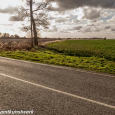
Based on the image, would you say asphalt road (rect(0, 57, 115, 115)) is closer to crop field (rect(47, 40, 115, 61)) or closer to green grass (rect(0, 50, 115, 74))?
green grass (rect(0, 50, 115, 74))

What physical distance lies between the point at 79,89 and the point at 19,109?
98.5 inches

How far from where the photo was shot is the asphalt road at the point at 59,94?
4.31 m

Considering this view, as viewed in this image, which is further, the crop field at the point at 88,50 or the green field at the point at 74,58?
the crop field at the point at 88,50

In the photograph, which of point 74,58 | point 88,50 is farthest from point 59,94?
point 88,50

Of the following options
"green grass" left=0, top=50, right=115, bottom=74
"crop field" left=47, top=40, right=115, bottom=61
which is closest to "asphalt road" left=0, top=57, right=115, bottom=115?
"green grass" left=0, top=50, right=115, bottom=74

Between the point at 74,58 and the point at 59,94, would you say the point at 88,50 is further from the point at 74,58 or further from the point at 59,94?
the point at 59,94

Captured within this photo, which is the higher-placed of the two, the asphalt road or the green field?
the green field

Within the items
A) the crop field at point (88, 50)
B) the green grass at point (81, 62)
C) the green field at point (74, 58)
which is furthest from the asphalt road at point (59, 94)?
the crop field at point (88, 50)

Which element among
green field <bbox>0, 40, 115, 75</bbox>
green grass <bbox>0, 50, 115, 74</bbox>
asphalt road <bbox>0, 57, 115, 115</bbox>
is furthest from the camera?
green field <bbox>0, 40, 115, 75</bbox>

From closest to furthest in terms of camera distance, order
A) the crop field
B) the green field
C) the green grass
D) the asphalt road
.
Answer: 1. the asphalt road
2. the green grass
3. the green field
4. the crop field

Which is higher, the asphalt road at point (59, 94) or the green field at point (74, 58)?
the green field at point (74, 58)

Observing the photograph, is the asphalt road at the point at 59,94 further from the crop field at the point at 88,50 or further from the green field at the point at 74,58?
the crop field at the point at 88,50

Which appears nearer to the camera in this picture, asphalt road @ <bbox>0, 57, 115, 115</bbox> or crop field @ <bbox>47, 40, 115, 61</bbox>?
asphalt road @ <bbox>0, 57, 115, 115</bbox>

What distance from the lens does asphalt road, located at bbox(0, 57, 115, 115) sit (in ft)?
14.1
